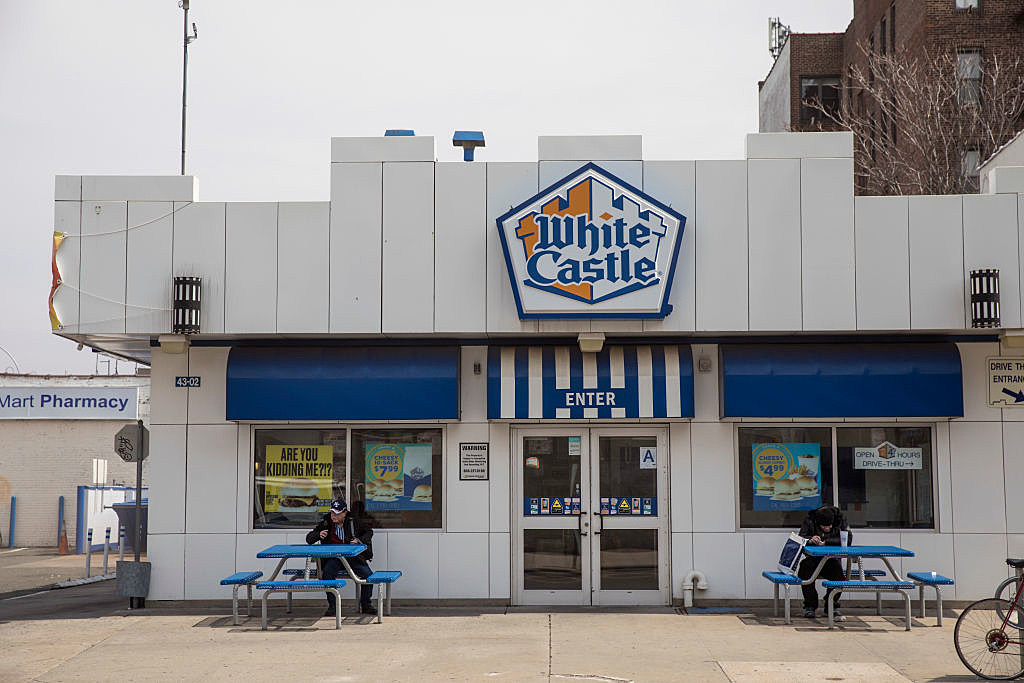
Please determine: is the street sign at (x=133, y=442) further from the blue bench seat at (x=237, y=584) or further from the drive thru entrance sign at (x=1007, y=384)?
the drive thru entrance sign at (x=1007, y=384)

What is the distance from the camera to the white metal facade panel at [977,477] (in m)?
13.7

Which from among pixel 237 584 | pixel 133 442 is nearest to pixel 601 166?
pixel 237 584

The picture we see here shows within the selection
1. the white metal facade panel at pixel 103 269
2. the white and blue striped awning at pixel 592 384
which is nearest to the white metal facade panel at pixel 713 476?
the white and blue striped awning at pixel 592 384

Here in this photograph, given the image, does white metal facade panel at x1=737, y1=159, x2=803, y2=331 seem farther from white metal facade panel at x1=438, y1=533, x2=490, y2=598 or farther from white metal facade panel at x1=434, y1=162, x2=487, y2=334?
white metal facade panel at x1=438, y1=533, x2=490, y2=598

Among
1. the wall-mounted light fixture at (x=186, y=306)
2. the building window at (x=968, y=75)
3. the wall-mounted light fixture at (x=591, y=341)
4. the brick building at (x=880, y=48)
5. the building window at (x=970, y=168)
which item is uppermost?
the brick building at (x=880, y=48)

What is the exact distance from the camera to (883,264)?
1326 centimetres

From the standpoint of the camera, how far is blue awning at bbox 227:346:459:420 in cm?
1372

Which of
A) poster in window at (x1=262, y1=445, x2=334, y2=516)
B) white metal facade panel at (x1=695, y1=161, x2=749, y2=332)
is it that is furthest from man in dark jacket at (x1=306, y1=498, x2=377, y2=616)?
white metal facade panel at (x1=695, y1=161, x2=749, y2=332)

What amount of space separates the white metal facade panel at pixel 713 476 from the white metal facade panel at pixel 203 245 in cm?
649

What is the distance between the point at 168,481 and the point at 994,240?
11.1 m

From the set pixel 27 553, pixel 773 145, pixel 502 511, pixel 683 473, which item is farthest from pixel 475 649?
pixel 27 553

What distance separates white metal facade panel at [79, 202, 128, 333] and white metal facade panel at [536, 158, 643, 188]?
207 inches

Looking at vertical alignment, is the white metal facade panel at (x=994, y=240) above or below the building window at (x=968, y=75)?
below

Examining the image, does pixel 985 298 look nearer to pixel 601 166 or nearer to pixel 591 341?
pixel 591 341
